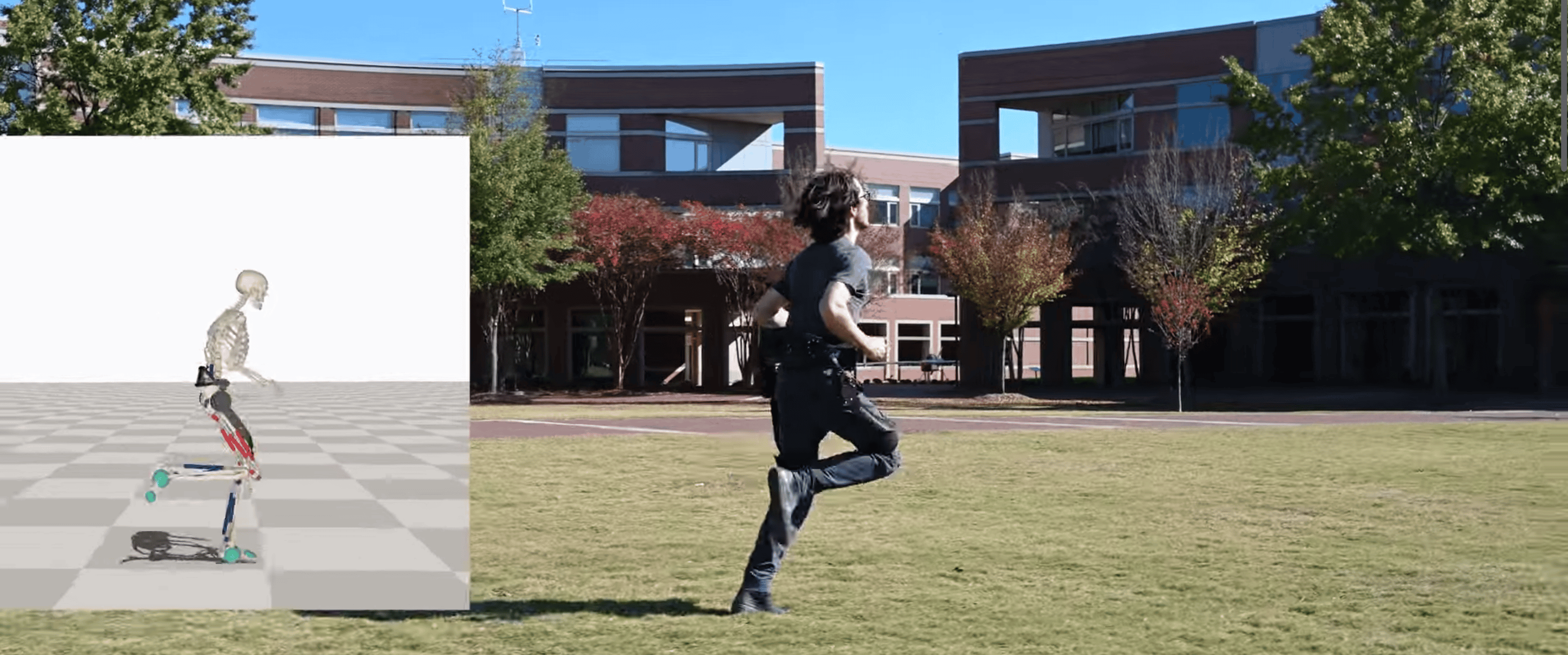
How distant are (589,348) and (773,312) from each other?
138 ft

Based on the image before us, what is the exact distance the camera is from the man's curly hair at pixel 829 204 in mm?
6664

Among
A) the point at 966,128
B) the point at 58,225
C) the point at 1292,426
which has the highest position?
the point at 966,128

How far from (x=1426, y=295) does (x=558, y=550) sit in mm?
Result: 32900

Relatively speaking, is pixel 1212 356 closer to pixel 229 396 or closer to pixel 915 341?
pixel 915 341

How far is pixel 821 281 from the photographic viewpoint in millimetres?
6559

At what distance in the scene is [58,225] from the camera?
677 cm

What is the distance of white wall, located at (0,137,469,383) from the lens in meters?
6.53

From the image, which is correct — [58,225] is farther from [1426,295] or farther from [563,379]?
[563,379]

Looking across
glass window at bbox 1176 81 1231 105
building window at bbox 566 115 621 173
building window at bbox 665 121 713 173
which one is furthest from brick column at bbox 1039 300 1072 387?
building window at bbox 566 115 621 173

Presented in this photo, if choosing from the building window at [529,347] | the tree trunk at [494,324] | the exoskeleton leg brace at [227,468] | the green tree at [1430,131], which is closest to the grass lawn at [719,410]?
the tree trunk at [494,324]

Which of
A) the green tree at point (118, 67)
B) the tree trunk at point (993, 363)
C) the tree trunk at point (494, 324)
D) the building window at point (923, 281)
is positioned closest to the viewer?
the green tree at point (118, 67)

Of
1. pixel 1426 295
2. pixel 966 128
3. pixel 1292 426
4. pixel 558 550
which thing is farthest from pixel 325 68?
pixel 558 550

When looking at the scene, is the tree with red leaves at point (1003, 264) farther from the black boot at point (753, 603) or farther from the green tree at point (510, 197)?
the black boot at point (753, 603)

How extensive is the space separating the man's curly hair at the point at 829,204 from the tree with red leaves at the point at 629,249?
118 feet
